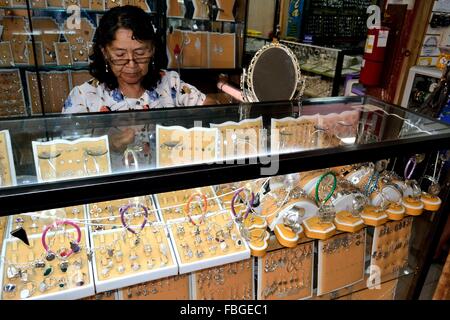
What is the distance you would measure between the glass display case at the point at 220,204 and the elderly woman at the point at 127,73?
372mm

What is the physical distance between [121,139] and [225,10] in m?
2.90

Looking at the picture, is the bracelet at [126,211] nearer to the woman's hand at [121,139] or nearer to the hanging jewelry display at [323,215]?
the woman's hand at [121,139]

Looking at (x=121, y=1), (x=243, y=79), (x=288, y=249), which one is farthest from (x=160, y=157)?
(x=121, y=1)

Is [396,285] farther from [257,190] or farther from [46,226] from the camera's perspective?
[46,226]

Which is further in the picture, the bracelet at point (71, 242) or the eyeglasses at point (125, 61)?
the eyeglasses at point (125, 61)

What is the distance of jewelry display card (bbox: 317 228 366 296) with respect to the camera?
4.08 ft

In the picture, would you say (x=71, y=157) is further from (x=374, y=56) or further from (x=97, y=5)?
(x=374, y=56)

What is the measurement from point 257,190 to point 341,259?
0.43m

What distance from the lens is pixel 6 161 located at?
1.01 meters

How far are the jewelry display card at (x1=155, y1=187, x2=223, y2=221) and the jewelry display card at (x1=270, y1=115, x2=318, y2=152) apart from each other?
0.27m

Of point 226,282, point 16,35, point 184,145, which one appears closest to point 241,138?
point 184,145

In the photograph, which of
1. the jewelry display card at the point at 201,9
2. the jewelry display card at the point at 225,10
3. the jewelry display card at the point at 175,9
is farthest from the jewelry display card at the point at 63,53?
the jewelry display card at the point at 225,10

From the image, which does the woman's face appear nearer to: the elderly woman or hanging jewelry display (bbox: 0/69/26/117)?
the elderly woman

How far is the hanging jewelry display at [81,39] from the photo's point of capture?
124 inches
